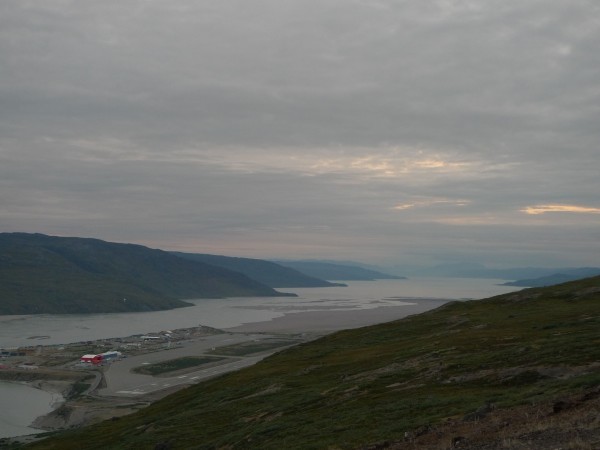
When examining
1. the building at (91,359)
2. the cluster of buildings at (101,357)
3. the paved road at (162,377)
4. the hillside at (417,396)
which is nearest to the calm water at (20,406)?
the paved road at (162,377)

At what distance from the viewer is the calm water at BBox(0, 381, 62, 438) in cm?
8431

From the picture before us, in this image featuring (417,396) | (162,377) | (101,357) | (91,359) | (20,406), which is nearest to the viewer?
(417,396)

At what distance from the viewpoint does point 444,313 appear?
8656 centimetres

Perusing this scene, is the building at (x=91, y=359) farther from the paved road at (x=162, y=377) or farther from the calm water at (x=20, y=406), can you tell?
the calm water at (x=20, y=406)

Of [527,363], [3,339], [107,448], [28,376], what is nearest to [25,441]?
[107,448]

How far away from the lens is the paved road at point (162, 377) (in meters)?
110

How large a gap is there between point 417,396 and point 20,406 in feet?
296

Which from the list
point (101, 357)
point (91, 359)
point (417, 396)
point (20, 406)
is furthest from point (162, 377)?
point (417, 396)

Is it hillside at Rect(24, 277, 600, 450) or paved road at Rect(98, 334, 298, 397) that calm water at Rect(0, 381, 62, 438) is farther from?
hillside at Rect(24, 277, 600, 450)

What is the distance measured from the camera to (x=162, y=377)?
400ft

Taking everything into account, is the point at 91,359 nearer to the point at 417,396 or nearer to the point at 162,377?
the point at 162,377

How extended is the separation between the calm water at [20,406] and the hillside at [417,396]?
85.8 feet

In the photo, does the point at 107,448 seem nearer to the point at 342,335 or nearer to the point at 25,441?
the point at 25,441

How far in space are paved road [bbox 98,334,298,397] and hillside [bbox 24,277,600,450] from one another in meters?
45.0
